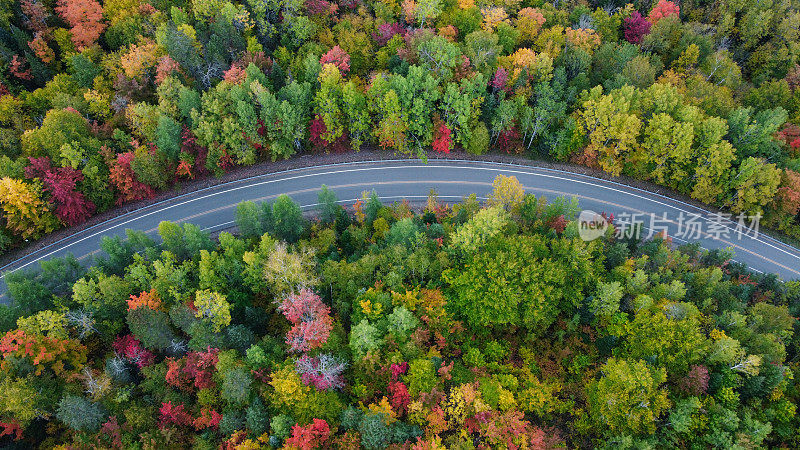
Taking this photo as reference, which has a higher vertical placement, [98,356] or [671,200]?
[671,200]

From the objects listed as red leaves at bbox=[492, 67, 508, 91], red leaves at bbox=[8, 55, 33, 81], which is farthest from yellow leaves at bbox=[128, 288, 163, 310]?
red leaves at bbox=[492, 67, 508, 91]

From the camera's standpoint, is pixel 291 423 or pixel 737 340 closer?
pixel 291 423

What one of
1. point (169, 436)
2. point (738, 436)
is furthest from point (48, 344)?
point (738, 436)

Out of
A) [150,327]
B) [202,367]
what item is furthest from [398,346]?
[150,327]

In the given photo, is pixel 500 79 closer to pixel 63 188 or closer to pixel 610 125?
pixel 610 125

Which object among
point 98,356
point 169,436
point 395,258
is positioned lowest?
point 98,356

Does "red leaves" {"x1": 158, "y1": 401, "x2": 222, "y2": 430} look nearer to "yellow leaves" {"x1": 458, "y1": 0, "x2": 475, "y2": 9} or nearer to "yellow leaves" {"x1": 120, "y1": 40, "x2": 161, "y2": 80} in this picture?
"yellow leaves" {"x1": 120, "y1": 40, "x2": 161, "y2": 80}

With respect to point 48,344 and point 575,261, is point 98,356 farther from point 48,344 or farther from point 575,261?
point 575,261
